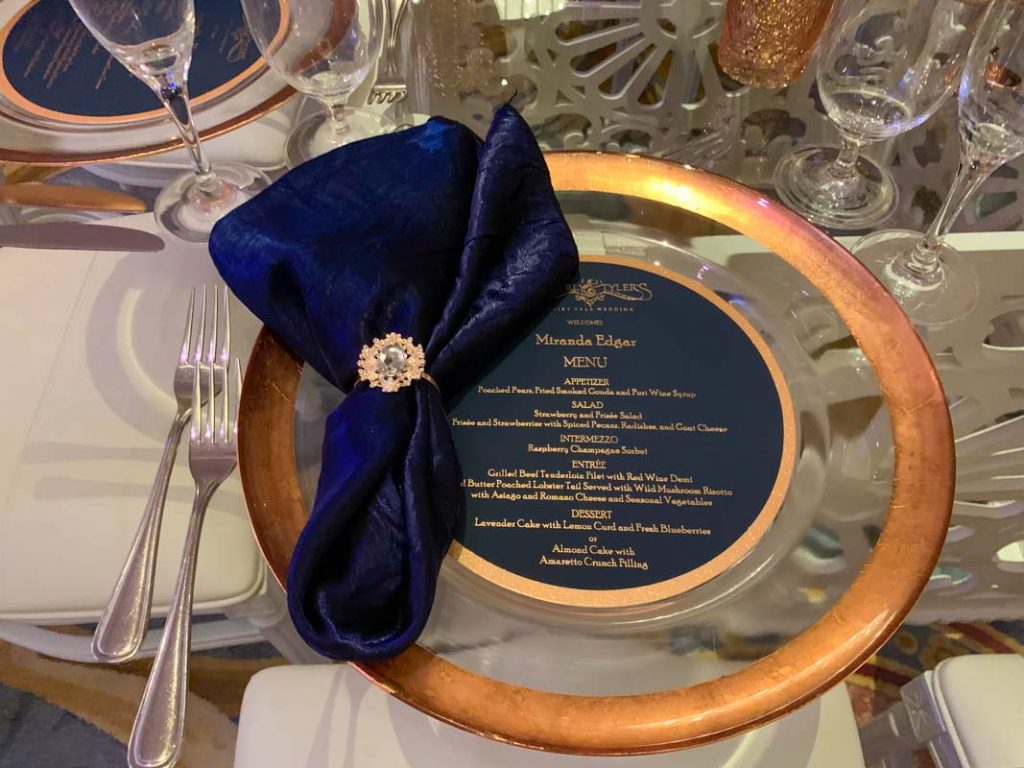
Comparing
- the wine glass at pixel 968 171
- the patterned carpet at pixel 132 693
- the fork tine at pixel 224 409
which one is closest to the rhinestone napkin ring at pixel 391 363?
the fork tine at pixel 224 409

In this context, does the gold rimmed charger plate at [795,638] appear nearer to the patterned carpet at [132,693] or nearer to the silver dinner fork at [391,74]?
the silver dinner fork at [391,74]

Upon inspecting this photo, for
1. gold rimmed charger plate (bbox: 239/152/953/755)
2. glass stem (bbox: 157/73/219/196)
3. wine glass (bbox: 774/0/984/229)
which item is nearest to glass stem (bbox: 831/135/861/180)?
wine glass (bbox: 774/0/984/229)

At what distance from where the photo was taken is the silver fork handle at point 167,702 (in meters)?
0.37

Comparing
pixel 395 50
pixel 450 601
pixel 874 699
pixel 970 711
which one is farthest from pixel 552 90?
pixel 874 699

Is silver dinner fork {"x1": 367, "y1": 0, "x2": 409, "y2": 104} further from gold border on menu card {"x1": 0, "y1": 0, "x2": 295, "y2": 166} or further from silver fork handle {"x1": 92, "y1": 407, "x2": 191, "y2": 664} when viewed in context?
silver fork handle {"x1": 92, "y1": 407, "x2": 191, "y2": 664}

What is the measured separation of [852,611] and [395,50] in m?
0.53

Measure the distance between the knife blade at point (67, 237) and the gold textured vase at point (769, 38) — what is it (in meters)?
0.46

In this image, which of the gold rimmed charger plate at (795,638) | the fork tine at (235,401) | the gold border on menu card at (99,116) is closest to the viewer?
the gold rimmed charger plate at (795,638)

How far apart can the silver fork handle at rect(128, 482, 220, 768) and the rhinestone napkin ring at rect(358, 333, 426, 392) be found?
149 mm

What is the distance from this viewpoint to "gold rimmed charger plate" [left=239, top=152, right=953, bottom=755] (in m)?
0.33

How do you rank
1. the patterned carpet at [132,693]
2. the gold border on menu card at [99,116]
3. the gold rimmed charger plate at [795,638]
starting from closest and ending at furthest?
the gold rimmed charger plate at [795,638] → the gold border on menu card at [99,116] → the patterned carpet at [132,693]

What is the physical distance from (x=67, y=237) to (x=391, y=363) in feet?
0.93

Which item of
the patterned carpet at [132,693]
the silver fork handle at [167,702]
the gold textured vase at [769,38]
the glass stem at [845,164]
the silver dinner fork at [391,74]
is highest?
the gold textured vase at [769,38]

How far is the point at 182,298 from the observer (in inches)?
21.7
